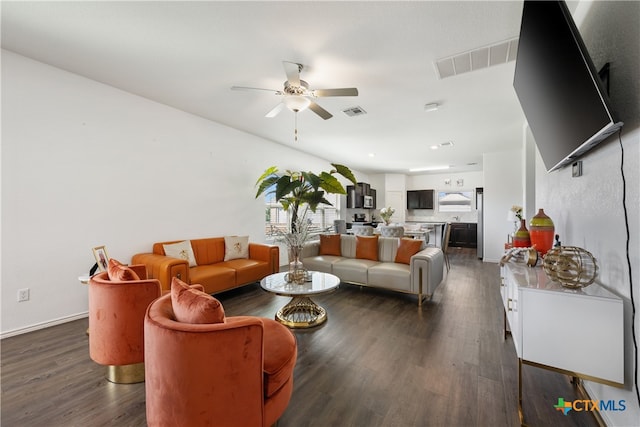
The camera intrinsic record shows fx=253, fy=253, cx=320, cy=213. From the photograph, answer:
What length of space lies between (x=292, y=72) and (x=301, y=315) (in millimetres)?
2606

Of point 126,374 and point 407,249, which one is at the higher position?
point 407,249

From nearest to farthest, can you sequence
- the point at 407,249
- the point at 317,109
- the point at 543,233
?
1. the point at 543,233
2. the point at 317,109
3. the point at 407,249

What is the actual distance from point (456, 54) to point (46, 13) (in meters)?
3.55

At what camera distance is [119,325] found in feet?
6.18

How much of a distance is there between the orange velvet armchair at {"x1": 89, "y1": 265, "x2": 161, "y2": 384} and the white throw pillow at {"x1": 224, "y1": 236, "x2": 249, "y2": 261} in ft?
7.79

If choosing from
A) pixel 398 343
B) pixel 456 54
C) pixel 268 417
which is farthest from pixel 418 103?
pixel 268 417

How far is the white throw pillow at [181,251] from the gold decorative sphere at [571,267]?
3926 millimetres

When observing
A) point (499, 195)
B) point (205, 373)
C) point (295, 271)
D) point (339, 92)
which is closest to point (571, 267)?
point (205, 373)

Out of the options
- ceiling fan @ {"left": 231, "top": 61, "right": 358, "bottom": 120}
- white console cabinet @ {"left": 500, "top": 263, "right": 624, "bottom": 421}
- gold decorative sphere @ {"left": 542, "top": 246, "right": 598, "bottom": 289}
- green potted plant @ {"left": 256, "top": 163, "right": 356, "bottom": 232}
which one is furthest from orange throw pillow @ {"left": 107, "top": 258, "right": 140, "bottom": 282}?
gold decorative sphere @ {"left": 542, "top": 246, "right": 598, "bottom": 289}

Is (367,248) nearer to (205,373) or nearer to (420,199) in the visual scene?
(205,373)

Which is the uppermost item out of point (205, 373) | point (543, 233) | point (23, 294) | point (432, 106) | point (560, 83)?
point (432, 106)

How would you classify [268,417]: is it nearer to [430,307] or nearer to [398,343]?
[398,343]

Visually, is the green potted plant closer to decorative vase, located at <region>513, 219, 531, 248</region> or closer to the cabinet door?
decorative vase, located at <region>513, 219, 531, 248</region>

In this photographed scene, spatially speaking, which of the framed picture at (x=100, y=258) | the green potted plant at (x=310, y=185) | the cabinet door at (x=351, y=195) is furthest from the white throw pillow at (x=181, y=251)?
the cabinet door at (x=351, y=195)
